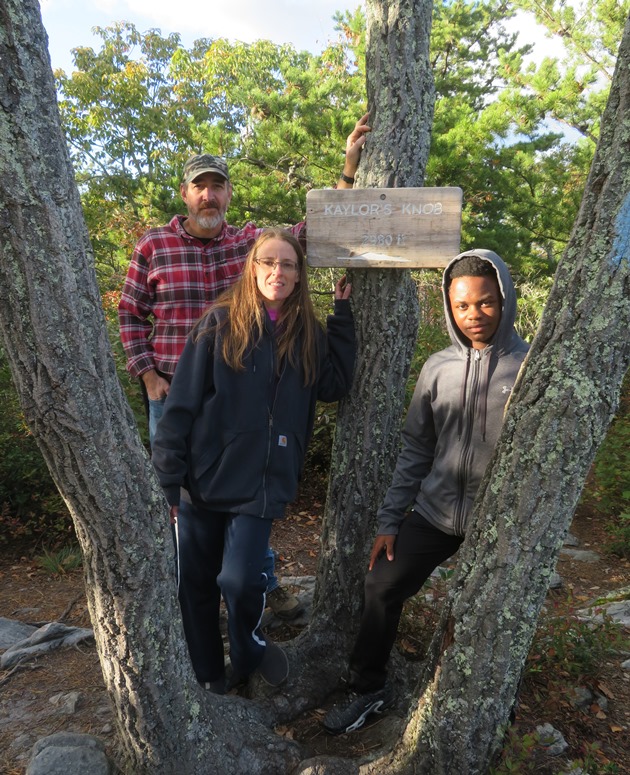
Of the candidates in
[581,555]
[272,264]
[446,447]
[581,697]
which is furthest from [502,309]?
[581,555]

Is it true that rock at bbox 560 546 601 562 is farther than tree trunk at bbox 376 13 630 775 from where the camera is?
Yes

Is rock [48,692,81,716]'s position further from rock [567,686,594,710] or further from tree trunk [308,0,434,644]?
rock [567,686,594,710]

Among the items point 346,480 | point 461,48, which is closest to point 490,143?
point 461,48

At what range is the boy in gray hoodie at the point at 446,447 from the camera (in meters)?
2.48

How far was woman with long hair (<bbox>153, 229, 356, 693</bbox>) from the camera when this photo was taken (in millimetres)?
2699

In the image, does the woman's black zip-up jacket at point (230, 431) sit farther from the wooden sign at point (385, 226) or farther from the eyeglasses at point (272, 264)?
the wooden sign at point (385, 226)

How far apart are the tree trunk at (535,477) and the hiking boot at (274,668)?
2.54 feet

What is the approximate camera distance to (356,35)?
10125 millimetres

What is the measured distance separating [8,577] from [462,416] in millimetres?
4267

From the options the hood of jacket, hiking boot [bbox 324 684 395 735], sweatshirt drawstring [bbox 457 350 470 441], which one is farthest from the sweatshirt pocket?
hiking boot [bbox 324 684 395 735]

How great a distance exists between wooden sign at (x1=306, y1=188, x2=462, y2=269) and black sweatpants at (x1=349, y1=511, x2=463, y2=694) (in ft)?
3.74

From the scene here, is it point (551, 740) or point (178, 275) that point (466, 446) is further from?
point (178, 275)

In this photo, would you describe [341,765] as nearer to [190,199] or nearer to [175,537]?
[175,537]

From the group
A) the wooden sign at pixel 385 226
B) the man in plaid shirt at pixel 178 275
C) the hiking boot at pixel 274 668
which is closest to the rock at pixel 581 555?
the hiking boot at pixel 274 668
